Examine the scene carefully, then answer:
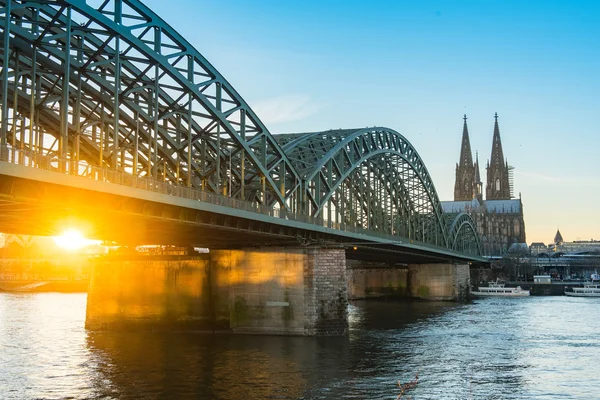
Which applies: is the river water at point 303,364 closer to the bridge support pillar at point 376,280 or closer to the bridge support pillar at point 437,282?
the bridge support pillar at point 437,282

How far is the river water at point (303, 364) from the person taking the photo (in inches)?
1492

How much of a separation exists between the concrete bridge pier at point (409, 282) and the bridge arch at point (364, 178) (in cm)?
596

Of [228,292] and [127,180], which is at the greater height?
[127,180]

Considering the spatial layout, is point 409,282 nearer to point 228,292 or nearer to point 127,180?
point 228,292

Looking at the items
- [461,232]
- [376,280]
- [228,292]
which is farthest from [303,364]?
[461,232]

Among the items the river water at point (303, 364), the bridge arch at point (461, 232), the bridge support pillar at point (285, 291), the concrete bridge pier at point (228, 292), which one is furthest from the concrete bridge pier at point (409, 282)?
the bridge support pillar at point (285, 291)

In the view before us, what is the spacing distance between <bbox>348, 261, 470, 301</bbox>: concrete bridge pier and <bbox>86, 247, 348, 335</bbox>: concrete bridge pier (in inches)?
2907

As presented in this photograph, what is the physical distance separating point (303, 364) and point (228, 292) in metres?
16.1

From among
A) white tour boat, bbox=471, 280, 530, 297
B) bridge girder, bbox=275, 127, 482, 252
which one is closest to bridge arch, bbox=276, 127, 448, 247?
bridge girder, bbox=275, 127, 482, 252

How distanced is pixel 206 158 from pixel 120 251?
47.7 feet

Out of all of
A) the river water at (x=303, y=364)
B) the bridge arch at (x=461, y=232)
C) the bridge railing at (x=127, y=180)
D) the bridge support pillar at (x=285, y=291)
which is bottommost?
the river water at (x=303, y=364)

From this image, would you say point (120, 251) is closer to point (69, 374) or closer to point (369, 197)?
point (69, 374)

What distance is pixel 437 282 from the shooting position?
13750 cm

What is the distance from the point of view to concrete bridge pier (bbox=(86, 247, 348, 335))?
58.9 m
